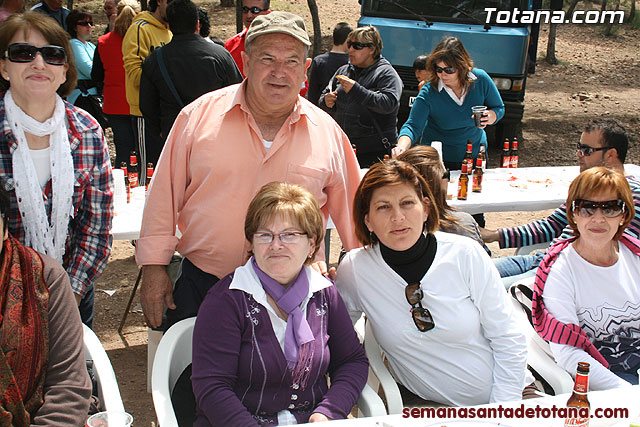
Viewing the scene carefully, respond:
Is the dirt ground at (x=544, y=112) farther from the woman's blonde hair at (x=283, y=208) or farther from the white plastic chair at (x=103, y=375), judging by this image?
the woman's blonde hair at (x=283, y=208)

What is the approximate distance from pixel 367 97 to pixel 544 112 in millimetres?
8400

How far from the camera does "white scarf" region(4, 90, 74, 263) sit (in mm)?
2443

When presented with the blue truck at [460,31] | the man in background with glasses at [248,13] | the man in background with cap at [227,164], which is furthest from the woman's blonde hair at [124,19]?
the man in background with cap at [227,164]

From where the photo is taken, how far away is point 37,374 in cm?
210

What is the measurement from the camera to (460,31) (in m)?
8.05

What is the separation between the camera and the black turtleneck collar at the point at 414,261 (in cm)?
255

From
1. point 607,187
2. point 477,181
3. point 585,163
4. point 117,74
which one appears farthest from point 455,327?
point 117,74

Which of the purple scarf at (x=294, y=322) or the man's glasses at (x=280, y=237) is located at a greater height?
the man's glasses at (x=280, y=237)

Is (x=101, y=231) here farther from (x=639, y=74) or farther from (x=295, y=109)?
(x=639, y=74)

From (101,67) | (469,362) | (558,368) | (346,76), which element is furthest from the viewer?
(101,67)

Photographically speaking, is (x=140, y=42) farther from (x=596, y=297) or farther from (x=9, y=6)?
(x=596, y=297)

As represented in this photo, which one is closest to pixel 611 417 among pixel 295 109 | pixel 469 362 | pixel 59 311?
pixel 469 362

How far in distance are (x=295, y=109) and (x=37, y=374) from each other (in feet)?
4.57

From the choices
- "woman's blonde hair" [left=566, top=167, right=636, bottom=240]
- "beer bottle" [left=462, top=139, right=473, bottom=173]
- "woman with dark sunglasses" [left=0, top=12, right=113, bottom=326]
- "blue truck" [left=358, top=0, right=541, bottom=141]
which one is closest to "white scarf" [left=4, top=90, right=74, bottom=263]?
"woman with dark sunglasses" [left=0, top=12, right=113, bottom=326]
